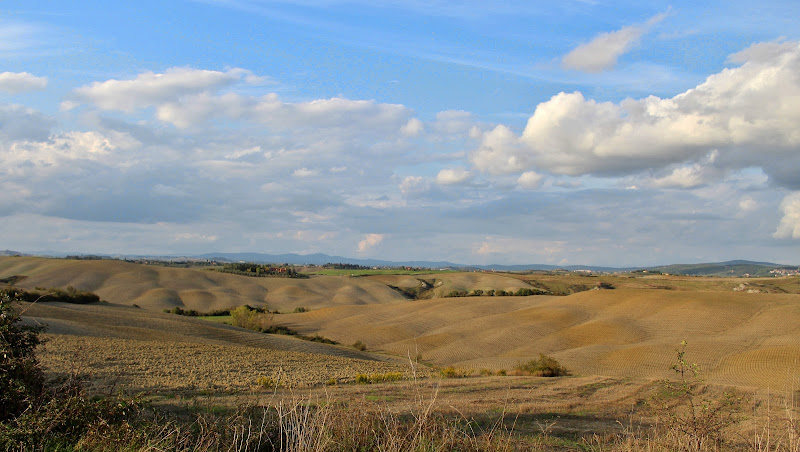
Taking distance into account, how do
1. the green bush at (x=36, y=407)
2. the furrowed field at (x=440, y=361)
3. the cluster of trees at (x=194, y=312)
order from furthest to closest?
the cluster of trees at (x=194, y=312) → the furrowed field at (x=440, y=361) → the green bush at (x=36, y=407)

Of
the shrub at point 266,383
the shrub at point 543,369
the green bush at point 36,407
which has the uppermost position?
the green bush at point 36,407

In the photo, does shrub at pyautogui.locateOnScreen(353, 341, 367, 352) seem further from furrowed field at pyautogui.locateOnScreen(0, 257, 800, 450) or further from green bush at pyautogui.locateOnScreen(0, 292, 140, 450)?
green bush at pyautogui.locateOnScreen(0, 292, 140, 450)

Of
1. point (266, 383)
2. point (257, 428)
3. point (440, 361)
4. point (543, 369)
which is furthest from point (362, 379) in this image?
point (440, 361)

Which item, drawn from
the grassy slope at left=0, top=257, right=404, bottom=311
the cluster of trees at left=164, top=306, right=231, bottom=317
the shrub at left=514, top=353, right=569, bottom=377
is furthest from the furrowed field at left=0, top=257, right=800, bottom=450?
the shrub at left=514, top=353, right=569, bottom=377

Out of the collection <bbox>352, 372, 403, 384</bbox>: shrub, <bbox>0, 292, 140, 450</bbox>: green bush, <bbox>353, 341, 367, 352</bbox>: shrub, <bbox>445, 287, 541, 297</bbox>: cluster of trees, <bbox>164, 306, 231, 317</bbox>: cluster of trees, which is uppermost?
<bbox>0, 292, 140, 450</bbox>: green bush

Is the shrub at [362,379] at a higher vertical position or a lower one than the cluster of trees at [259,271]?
higher

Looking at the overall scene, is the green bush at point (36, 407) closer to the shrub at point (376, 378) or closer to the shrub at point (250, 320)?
the shrub at point (376, 378)

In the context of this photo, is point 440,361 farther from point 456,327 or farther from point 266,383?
point 266,383

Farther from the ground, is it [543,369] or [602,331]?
[543,369]

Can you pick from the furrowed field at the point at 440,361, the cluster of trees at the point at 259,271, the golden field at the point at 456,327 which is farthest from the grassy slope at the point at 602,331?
the cluster of trees at the point at 259,271

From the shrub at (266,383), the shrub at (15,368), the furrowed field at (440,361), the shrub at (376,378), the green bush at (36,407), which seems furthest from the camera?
the shrub at (376,378)

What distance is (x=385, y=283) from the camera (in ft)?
536

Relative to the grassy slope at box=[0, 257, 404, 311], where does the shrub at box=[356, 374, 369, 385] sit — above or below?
above

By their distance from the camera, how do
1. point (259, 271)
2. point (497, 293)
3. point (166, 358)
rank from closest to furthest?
point (166, 358) < point (497, 293) < point (259, 271)
